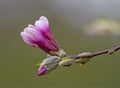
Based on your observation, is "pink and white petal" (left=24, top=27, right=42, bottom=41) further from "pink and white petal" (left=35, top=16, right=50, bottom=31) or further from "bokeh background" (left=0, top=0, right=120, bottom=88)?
"bokeh background" (left=0, top=0, right=120, bottom=88)

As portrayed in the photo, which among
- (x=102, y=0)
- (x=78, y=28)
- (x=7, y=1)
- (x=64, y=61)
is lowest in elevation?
(x=64, y=61)

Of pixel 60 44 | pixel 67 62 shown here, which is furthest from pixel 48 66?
pixel 60 44

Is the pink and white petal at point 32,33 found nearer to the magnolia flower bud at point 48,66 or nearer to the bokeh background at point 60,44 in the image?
the magnolia flower bud at point 48,66

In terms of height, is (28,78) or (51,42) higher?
(28,78)

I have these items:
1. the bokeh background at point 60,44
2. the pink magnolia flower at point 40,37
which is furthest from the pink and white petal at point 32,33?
the bokeh background at point 60,44

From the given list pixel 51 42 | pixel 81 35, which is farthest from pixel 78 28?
pixel 51 42

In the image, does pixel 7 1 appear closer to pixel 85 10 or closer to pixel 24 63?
pixel 85 10
